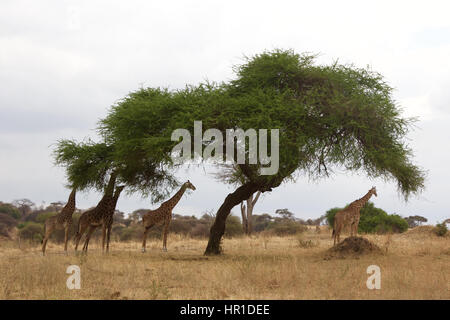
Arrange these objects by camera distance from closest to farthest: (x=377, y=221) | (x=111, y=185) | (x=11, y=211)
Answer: (x=111, y=185), (x=377, y=221), (x=11, y=211)

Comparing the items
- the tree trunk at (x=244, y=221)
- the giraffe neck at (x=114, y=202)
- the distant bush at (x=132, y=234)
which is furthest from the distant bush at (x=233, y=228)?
the giraffe neck at (x=114, y=202)

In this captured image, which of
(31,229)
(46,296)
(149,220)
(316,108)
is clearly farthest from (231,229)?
(46,296)

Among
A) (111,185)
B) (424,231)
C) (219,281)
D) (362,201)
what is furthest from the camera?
(424,231)

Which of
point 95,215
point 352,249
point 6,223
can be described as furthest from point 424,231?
point 6,223

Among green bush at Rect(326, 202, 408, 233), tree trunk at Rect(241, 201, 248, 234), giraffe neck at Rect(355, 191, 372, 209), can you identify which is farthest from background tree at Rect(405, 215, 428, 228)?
giraffe neck at Rect(355, 191, 372, 209)

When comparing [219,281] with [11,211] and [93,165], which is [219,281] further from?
[11,211]

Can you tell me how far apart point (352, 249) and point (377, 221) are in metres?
21.5

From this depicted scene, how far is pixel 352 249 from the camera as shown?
55.1ft

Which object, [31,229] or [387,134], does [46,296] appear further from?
[31,229]

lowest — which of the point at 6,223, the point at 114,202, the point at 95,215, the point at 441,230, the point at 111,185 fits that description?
the point at 6,223

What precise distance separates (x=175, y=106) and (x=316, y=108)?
15.5ft

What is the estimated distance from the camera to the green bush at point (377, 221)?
36.5 m

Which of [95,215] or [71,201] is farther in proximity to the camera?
[71,201]

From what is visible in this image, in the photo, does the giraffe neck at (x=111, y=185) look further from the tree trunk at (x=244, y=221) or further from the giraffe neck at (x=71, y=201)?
the tree trunk at (x=244, y=221)
